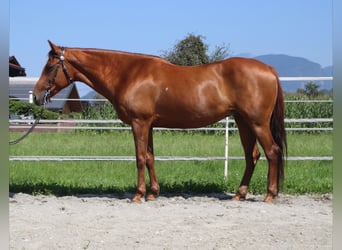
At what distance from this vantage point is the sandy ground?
3.83m

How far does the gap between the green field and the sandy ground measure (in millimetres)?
379

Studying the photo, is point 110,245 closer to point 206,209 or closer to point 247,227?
point 247,227

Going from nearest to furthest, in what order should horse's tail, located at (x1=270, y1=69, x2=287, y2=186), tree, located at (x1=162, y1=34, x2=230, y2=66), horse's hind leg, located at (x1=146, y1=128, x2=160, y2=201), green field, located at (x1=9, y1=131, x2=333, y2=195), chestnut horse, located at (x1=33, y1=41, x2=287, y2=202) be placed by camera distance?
chestnut horse, located at (x1=33, y1=41, x2=287, y2=202), horse's tail, located at (x1=270, y1=69, x2=287, y2=186), horse's hind leg, located at (x1=146, y1=128, x2=160, y2=201), green field, located at (x1=9, y1=131, x2=333, y2=195), tree, located at (x1=162, y1=34, x2=230, y2=66)

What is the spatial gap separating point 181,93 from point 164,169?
2.54 m

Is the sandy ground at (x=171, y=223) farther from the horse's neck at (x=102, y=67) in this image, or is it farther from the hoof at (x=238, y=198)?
the horse's neck at (x=102, y=67)

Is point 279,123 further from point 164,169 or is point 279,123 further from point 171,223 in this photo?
point 164,169

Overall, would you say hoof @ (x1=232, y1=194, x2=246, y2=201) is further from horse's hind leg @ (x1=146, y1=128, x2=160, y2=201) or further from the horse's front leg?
the horse's front leg

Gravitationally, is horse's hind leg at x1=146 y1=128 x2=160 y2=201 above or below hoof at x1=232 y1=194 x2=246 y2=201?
above

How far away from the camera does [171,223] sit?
14.9 ft

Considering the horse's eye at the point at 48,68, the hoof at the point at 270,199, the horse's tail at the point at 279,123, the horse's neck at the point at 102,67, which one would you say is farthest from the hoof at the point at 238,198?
the horse's eye at the point at 48,68

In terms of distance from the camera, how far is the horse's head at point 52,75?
5.76 meters

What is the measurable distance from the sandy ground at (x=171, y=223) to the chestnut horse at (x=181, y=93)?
456 millimetres

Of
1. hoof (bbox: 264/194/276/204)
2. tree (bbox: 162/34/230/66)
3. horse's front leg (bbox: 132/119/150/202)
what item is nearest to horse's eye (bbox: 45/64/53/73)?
horse's front leg (bbox: 132/119/150/202)

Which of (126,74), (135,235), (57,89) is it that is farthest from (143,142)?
(135,235)
